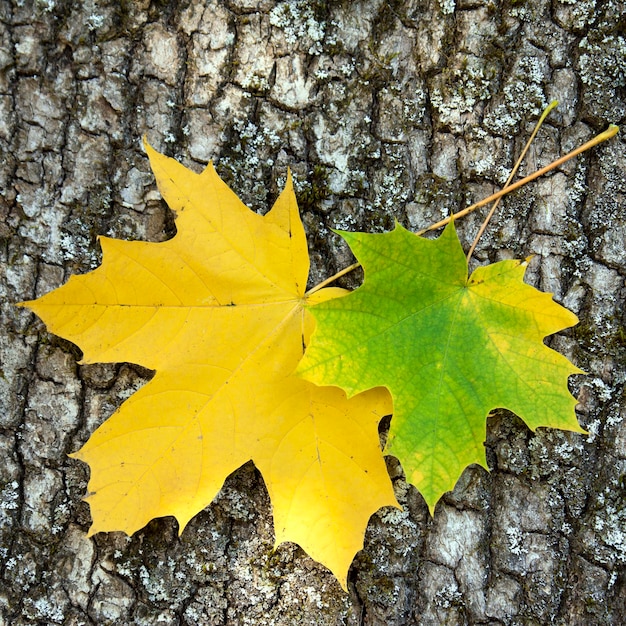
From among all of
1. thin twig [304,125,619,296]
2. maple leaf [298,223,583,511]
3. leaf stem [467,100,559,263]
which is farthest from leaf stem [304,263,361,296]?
leaf stem [467,100,559,263]

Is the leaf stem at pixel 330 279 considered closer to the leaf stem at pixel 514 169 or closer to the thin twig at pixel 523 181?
the thin twig at pixel 523 181

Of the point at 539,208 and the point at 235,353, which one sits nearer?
the point at 235,353

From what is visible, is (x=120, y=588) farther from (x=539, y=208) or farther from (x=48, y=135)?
(x=539, y=208)

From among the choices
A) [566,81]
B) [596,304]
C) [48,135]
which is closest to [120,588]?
[48,135]

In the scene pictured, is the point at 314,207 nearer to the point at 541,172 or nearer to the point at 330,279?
the point at 330,279

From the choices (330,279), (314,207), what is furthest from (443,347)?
(314,207)

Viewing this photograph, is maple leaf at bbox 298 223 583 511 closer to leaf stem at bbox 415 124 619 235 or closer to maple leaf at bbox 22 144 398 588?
maple leaf at bbox 22 144 398 588

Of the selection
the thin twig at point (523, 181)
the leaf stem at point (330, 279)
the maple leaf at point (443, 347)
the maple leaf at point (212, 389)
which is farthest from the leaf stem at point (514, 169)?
the maple leaf at point (212, 389)
